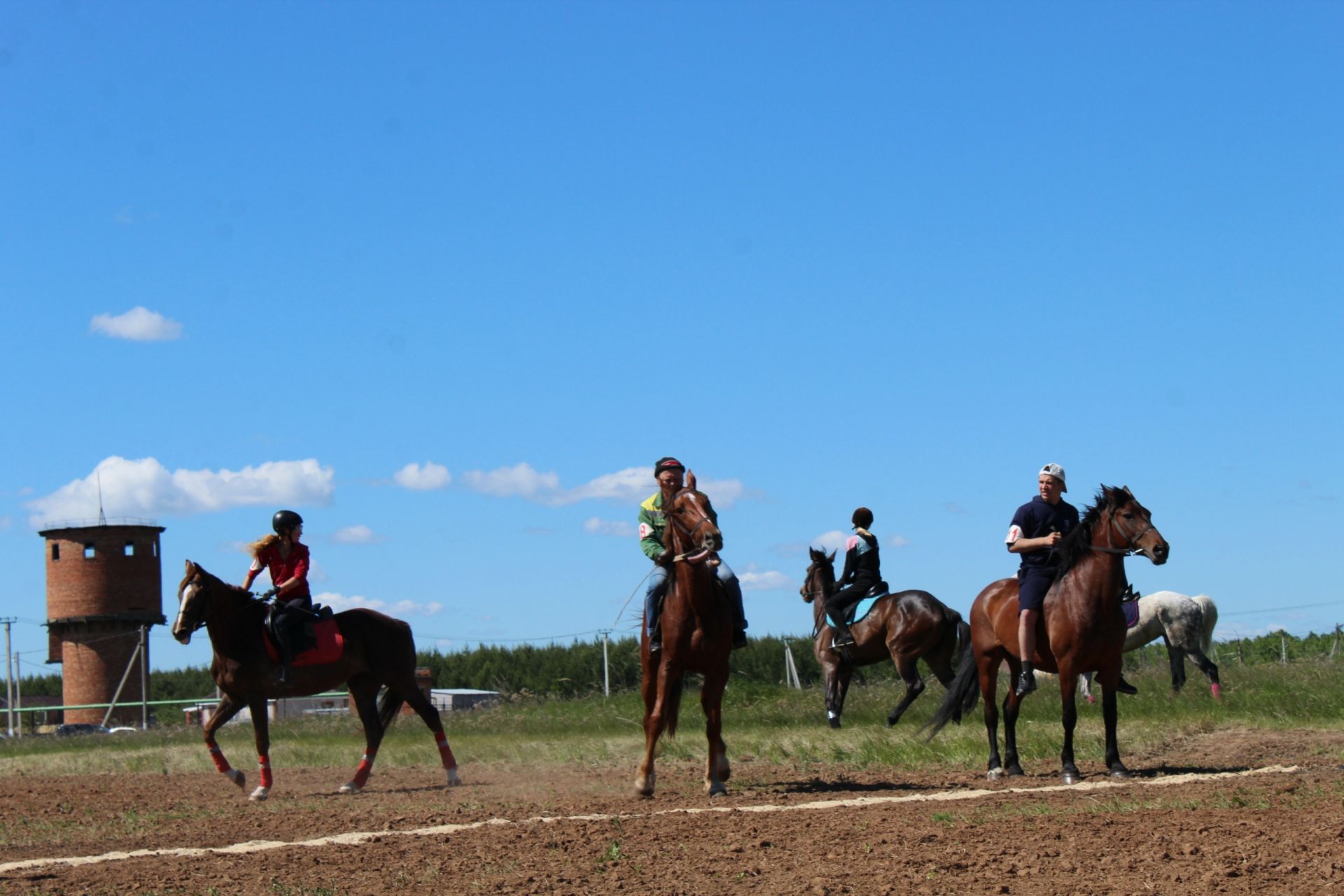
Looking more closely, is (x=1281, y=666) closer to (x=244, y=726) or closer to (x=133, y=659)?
(x=244, y=726)

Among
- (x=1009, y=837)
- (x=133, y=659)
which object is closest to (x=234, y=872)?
(x=1009, y=837)

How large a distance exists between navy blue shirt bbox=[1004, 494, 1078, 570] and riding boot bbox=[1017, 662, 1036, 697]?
2.60ft

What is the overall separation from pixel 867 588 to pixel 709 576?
754cm

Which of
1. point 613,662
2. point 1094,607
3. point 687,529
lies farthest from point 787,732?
point 613,662

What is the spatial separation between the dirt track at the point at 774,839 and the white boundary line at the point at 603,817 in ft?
0.18

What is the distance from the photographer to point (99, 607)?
62.3 m

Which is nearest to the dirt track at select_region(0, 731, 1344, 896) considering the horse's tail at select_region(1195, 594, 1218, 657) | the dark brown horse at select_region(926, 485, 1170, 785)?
the dark brown horse at select_region(926, 485, 1170, 785)

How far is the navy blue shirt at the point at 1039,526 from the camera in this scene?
11.6 meters

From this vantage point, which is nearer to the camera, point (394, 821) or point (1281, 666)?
point (394, 821)

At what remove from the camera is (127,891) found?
7066 millimetres

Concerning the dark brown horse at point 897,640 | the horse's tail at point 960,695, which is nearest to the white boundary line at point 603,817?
the horse's tail at point 960,695

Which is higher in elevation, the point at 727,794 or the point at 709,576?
the point at 709,576

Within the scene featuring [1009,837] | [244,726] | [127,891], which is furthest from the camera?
[244,726]

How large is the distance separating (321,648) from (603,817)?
16.2 feet
